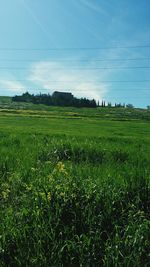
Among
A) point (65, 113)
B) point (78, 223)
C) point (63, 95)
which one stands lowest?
point (65, 113)

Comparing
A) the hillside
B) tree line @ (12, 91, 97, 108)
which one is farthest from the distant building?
the hillside

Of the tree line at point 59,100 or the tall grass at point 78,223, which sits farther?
the tree line at point 59,100

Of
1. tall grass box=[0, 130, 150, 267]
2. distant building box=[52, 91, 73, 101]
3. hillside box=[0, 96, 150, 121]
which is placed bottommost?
hillside box=[0, 96, 150, 121]

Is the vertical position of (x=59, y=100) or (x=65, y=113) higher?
(x=59, y=100)

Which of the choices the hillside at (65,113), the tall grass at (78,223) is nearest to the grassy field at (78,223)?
the tall grass at (78,223)

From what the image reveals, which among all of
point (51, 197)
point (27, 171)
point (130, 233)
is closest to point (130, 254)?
point (130, 233)

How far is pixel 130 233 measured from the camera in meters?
5.18

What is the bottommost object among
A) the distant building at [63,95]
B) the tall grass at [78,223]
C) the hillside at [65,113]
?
the hillside at [65,113]

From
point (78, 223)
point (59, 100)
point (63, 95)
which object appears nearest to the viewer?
point (78, 223)

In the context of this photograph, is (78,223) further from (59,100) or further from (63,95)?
(63,95)

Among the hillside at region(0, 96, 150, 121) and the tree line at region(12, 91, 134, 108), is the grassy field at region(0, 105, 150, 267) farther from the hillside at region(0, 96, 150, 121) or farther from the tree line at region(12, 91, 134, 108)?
the tree line at region(12, 91, 134, 108)

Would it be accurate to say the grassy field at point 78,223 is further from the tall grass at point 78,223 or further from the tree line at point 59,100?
the tree line at point 59,100

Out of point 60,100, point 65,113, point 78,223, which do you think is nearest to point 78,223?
point 78,223

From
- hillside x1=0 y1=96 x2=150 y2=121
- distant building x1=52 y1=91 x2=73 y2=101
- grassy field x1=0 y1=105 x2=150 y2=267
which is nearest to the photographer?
grassy field x1=0 y1=105 x2=150 y2=267
